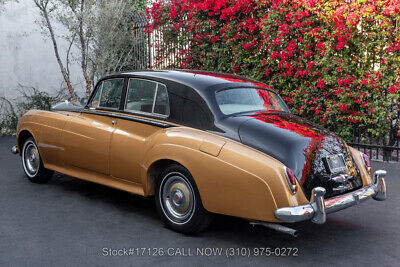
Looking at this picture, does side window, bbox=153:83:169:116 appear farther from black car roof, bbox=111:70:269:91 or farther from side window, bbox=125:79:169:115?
black car roof, bbox=111:70:269:91

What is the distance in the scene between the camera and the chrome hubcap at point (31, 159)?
249 inches

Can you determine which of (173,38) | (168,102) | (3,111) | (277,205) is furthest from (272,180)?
(3,111)

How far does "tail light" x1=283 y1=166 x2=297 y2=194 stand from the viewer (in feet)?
12.0

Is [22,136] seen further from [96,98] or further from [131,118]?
[131,118]

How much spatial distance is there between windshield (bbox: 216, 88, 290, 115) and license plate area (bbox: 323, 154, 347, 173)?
3.20ft

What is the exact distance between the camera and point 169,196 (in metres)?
4.48

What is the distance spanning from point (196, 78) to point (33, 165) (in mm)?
3122

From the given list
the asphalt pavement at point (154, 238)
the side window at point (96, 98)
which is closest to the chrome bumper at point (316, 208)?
the asphalt pavement at point (154, 238)

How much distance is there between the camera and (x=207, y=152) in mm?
4020

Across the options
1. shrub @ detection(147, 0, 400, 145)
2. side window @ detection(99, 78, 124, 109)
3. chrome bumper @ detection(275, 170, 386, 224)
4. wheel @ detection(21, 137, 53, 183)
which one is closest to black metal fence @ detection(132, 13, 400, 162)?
shrub @ detection(147, 0, 400, 145)

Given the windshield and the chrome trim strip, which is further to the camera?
the chrome trim strip

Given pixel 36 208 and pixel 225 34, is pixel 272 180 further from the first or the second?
pixel 225 34

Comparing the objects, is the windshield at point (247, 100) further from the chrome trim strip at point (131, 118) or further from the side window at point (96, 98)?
the side window at point (96, 98)

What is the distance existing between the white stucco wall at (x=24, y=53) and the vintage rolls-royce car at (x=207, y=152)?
25.5ft
